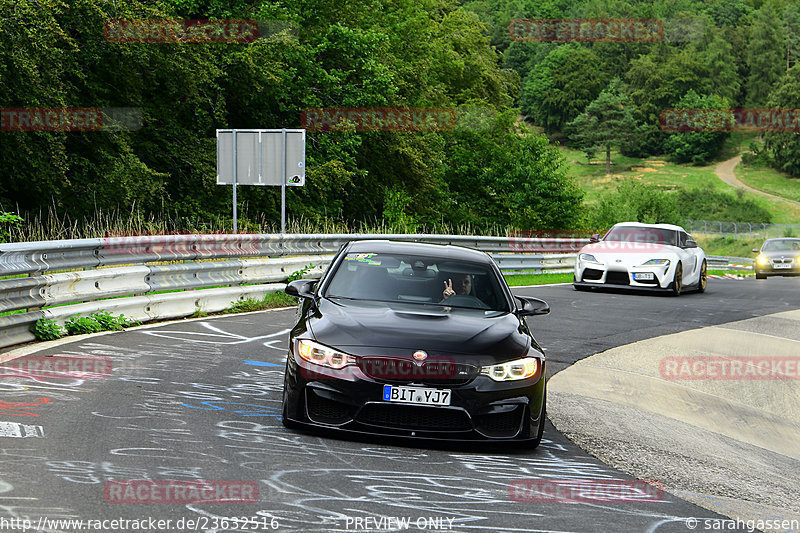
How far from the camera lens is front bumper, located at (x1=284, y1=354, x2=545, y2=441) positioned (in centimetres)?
624

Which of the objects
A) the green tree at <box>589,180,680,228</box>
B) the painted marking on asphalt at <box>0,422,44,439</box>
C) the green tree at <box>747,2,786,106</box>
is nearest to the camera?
the painted marking on asphalt at <box>0,422,44,439</box>

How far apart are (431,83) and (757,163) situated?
11072cm

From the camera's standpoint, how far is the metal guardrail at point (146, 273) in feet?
32.1

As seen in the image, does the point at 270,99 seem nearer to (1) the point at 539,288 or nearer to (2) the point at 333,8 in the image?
(2) the point at 333,8

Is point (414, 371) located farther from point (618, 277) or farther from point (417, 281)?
point (618, 277)

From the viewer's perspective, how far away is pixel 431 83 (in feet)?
177

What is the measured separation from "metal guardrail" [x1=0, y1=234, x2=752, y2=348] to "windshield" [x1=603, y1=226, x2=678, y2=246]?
6126 mm

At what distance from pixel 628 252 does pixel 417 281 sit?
13.9 metres

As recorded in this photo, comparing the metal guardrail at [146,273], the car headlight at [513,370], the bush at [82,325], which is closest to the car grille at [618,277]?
the metal guardrail at [146,273]

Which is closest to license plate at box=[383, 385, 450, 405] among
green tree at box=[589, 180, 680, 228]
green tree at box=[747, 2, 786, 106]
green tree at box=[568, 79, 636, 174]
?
green tree at box=[589, 180, 680, 228]

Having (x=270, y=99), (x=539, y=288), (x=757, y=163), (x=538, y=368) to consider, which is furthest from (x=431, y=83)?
(x=757, y=163)

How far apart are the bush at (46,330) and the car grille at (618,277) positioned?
42.3 feet

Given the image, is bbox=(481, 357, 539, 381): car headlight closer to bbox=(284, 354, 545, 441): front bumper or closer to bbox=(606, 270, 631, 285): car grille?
bbox=(284, 354, 545, 441): front bumper

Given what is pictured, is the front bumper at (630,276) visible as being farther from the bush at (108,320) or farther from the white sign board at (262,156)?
the bush at (108,320)
